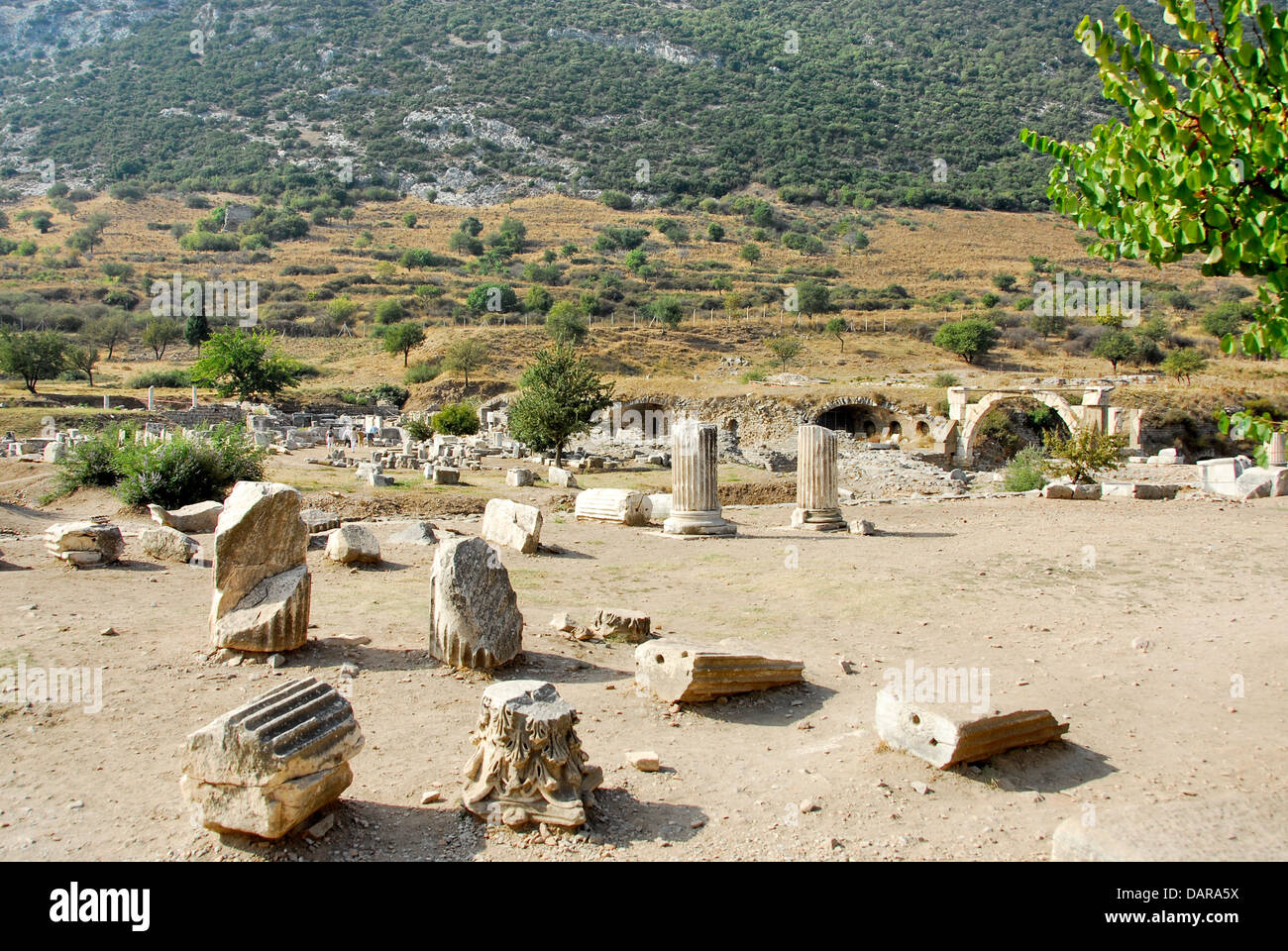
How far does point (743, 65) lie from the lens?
351ft

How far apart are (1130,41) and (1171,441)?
35432mm

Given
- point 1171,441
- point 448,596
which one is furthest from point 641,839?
point 1171,441

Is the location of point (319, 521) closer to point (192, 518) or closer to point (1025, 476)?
point (192, 518)

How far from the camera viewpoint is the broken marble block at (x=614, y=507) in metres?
16.6

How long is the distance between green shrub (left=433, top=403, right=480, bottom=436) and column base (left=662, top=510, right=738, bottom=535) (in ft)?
60.4

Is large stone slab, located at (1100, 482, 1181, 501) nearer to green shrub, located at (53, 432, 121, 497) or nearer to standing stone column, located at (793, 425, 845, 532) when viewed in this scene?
standing stone column, located at (793, 425, 845, 532)

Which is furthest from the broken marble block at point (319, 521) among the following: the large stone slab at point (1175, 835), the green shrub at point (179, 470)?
the large stone slab at point (1175, 835)

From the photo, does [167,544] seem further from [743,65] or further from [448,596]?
[743,65]

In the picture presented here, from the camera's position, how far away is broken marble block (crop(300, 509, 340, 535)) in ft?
42.5

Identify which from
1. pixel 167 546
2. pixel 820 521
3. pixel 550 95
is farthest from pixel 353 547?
pixel 550 95

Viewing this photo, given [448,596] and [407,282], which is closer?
[448,596]

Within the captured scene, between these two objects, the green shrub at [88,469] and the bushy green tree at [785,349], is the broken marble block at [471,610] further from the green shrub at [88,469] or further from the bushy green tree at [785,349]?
the bushy green tree at [785,349]

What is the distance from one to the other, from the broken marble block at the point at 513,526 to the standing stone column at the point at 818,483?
5684mm

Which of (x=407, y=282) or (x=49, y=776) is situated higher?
(x=407, y=282)
